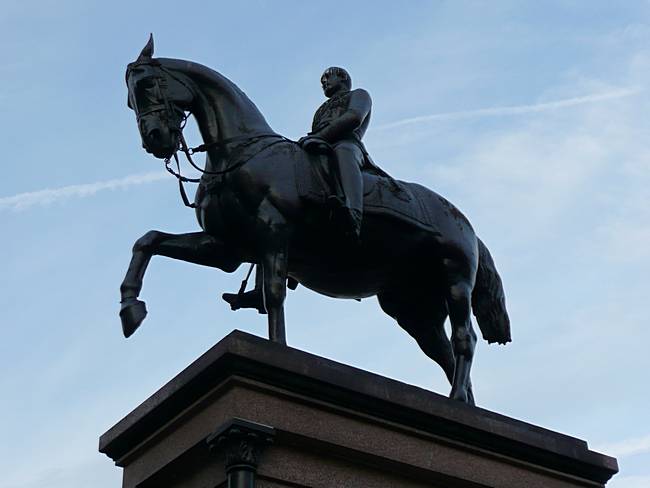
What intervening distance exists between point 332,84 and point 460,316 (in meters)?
2.59

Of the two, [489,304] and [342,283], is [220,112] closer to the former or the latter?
[342,283]

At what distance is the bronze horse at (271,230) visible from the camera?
9.63 m

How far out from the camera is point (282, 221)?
9609mm

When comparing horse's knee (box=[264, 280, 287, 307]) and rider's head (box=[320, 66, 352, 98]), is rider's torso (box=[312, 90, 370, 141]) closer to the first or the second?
rider's head (box=[320, 66, 352, 98])

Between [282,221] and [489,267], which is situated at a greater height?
[489,267]

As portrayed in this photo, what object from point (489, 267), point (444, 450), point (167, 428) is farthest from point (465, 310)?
point (167, 428)

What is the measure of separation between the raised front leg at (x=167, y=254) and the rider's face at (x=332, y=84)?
213 cm

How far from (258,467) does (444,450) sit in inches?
74.1

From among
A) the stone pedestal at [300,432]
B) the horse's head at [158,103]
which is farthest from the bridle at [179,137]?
the stone pedestal at [300,432]

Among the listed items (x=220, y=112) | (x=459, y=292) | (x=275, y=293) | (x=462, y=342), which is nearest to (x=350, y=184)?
(x=275, y=293)

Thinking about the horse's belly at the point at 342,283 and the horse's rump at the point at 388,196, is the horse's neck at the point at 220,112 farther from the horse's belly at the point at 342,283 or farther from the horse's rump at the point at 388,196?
the horse's belly at the point at 342,283

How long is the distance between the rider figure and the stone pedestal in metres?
1.55

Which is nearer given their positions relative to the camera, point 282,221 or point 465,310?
point 282,221

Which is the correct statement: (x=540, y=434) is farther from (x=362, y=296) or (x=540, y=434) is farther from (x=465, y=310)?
(x=362, y=296)
